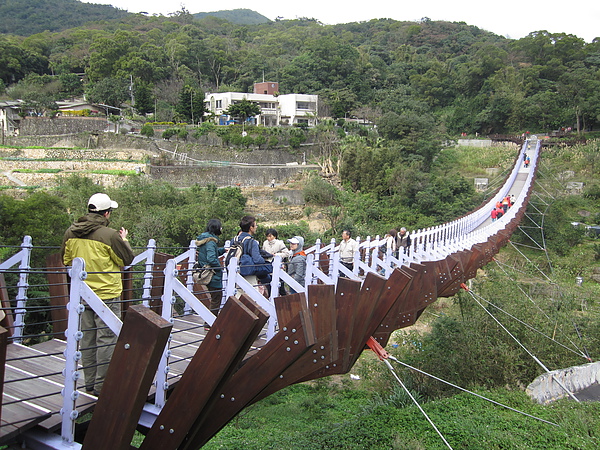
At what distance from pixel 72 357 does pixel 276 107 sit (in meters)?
36.2

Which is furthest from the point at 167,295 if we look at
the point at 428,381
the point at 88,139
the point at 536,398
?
the point at 88,139

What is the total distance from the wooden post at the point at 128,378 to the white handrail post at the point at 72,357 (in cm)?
9

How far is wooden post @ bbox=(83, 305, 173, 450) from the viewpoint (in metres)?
1.85

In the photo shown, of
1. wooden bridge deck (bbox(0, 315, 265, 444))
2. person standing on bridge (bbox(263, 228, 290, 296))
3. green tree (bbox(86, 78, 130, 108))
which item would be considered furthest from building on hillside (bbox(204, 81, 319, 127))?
wooden bridge deck (bbox(0, 315, 265, 444))

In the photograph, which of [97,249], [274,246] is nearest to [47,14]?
[274,246]

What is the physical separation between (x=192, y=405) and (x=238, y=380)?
19.8 inches

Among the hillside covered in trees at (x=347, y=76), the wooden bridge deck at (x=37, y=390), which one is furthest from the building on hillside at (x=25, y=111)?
the wooden bridge deck at (x=37, y=390)

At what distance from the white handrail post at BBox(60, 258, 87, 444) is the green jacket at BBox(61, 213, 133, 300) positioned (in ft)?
1.81

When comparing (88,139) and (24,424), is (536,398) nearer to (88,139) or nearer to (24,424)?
(24,424)

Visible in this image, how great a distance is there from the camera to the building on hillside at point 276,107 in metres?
35.7

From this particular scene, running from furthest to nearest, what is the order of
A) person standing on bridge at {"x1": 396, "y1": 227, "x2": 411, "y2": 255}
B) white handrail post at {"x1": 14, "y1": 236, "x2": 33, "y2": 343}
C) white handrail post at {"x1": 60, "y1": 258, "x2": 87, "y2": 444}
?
person standing on bridge at {"x1": 396, "y1": 227, "x2": 411, "y2": 255} → white handrail post at {"x1": 14, "y1": 236, "x2": 33, "y2": 343} → white handrail post at {"x1": 60, "y1": 258, "x2": 87, "y2": 444}

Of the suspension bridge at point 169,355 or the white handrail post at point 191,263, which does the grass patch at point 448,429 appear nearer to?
the suspension bridge at point 169,355

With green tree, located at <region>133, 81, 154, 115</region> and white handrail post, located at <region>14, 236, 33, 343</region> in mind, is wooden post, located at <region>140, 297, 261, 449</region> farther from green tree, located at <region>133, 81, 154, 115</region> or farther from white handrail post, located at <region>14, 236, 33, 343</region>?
green tree, located at <region>133, 81, 154, 115</region>

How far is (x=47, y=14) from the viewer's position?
7112cm
